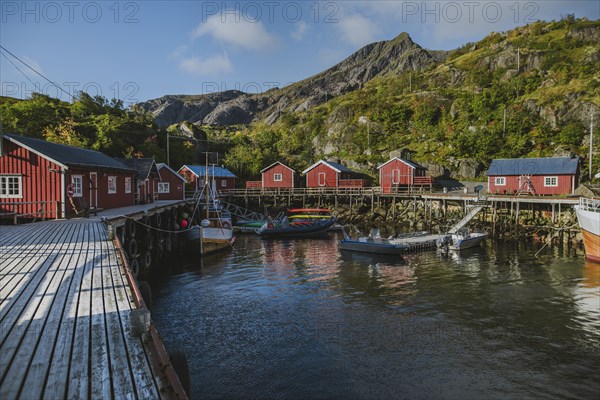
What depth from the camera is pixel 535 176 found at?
4025 cm

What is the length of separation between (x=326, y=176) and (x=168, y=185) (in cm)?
2123

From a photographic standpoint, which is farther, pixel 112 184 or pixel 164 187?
pixel 164 187

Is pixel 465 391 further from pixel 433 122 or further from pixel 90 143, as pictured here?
pixel 433 122

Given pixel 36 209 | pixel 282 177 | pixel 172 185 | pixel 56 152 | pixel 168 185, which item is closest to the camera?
pixel 36 209

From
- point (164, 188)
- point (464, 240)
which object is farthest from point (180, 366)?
point (164, 188)

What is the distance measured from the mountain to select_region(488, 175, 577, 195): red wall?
104 meters

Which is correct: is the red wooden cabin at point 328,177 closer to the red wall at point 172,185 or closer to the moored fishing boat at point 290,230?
the moored fishing boat at point 290,230

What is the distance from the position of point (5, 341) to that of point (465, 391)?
32.8 ft

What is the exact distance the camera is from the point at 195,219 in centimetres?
4191

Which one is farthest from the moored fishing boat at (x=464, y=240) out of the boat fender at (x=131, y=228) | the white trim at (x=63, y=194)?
the white trim at (x=63, y=194)

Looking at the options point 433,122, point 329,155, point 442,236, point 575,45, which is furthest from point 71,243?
point 575,45

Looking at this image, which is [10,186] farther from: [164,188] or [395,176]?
[395,176]

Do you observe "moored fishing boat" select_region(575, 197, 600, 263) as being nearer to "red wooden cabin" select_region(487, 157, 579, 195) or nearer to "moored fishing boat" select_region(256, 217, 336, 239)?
"red wooden cabin" select_region(487, 157, 579, 195)

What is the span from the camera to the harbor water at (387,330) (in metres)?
10.2
